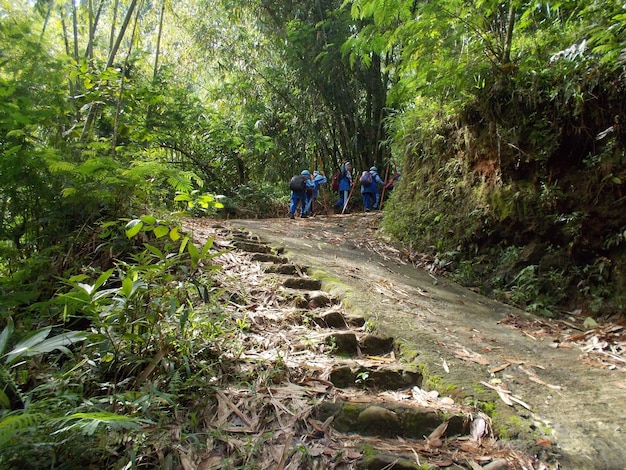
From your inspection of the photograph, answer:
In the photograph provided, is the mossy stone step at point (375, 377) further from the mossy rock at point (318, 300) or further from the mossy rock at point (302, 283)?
the mossy rock at point (302, 283)

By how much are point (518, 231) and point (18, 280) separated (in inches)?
215

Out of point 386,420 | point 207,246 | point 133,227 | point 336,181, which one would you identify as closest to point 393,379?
point 386,420

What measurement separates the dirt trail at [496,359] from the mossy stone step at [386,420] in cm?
28

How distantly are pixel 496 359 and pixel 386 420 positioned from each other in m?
1.32

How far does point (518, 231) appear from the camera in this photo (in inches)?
204

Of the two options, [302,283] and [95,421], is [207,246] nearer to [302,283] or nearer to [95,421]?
[95,421]

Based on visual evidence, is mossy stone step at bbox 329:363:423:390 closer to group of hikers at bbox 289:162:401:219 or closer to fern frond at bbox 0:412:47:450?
fern frond at bbox 0:412:47:450

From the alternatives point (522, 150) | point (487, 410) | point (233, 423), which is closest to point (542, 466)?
point (487, 410)

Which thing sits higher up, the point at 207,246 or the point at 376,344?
the point at 207,246

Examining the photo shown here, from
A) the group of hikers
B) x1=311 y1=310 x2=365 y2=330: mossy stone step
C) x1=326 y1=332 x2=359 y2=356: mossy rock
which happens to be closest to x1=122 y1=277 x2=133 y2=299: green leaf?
x1=326 y1=332 x2=359 y2=356: mossy rock

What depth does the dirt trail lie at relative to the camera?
2.16m

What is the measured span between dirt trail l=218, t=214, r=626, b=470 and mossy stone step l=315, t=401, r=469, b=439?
28cm

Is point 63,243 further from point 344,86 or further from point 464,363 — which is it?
point 344,86

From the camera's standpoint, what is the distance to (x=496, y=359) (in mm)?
3057
